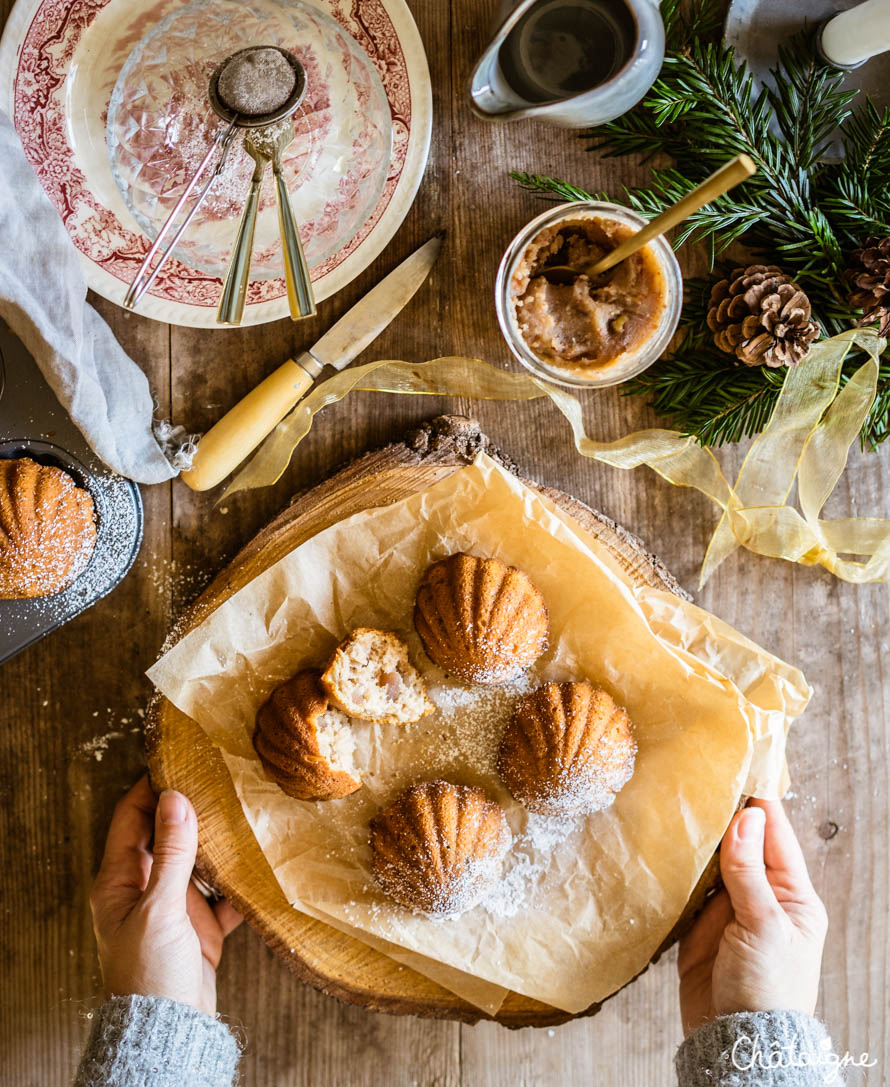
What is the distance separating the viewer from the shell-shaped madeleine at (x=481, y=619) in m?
1.53

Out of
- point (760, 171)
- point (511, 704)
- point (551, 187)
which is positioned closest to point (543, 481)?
point (511, 704)

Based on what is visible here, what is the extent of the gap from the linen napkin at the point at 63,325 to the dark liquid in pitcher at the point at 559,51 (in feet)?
2.72

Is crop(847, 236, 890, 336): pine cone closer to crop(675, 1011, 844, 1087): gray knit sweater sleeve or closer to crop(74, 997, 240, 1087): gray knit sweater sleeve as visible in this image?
crop(675, 1011, 844, 1087): gray knit sweater sleeve

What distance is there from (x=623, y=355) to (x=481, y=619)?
0.53 m

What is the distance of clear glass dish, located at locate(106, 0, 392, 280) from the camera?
5.22 feet

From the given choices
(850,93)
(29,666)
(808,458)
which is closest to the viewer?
(850,93)

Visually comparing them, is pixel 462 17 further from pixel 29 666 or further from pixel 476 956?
pixel 476 956

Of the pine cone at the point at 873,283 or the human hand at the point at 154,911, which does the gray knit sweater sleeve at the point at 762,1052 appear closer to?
the human hand at the point at 154,911

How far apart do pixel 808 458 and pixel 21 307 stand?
1408 mm

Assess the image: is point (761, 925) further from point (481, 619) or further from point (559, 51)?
point (559, 51)

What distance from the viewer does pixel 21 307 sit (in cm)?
152

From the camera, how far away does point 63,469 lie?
5.41ft

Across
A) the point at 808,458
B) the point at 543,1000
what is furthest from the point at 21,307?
the point at 543,1000

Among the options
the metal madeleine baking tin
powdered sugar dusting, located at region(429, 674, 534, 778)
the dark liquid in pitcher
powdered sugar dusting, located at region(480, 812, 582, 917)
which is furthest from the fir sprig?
the metal madeleine baking tin
